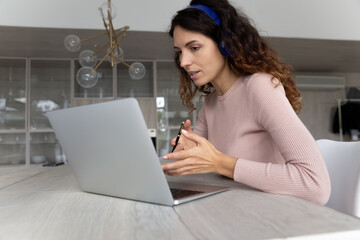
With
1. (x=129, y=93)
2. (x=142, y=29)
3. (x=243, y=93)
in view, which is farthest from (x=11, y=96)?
(x=243, y=93)

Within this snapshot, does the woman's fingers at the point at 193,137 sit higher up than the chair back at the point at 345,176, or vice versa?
the woman's fingers at the point at 193,137

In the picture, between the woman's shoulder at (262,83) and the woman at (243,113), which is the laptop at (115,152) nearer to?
the woman at (243,113)

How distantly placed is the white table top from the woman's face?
1.96 ft

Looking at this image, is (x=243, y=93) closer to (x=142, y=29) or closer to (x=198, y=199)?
(x=198, y=199)

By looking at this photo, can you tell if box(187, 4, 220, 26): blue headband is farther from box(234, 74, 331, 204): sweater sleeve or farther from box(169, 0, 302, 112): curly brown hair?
box(234, 74, 331, 204): sweater sleeve

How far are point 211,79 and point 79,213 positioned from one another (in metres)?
0.77

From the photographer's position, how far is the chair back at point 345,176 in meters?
0.83

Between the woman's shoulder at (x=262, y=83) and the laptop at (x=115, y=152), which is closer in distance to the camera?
the laptop at (x=115, y=152)

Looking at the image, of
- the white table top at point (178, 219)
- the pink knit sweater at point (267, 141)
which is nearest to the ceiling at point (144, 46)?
the pink knit sweater at point (267, 141)

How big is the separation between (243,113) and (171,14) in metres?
2.66

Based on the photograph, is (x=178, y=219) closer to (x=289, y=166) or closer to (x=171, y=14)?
(x=289, y=166)

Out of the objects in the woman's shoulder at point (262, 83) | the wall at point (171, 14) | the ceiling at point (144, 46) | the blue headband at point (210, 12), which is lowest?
the woman's shoulder at point (262, 83)

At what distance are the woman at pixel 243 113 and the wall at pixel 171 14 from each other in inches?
90.4

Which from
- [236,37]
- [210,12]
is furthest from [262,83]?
[210,12]
